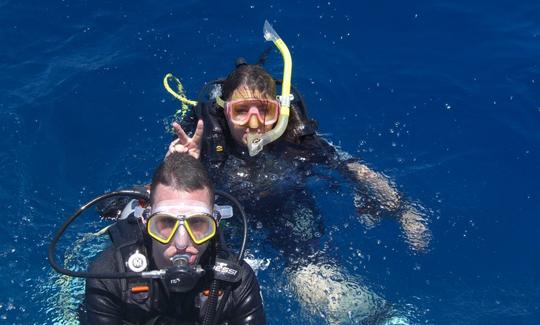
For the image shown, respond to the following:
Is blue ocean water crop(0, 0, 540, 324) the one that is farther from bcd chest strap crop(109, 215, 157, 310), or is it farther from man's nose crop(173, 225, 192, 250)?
man's nose crop(173, 225, 192, 250)

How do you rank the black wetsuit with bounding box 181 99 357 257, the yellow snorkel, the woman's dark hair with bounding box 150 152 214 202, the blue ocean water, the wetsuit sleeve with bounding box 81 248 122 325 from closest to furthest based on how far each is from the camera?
the woman's dark hair with bounding box 150 152 214 202 < the wetsuit sleeve with bounding box 81 248 122 325 < the yellow snorkel < the black wetsuit with bounding box 181 99 357 257 < the blue ocean water

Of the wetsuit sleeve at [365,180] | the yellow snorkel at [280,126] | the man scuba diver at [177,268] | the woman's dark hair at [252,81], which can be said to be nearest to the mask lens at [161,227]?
the man scuba diver at [177,268]

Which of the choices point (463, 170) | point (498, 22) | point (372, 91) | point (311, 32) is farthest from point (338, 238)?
point (498, 22)

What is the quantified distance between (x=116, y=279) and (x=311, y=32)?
490 centimetres

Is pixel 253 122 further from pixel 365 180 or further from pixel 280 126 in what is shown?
pixel 365 180

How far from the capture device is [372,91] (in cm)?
712

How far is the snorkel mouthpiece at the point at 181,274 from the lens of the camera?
11.2 feet

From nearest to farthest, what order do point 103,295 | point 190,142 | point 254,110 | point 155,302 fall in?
1. point 103,295
2. point 155,302
3. point 190,142
4. point 254,110

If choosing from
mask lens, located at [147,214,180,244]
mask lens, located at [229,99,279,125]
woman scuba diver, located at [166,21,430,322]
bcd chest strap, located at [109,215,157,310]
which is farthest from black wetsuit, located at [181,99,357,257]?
mask lens, located at [147,214,180,244]

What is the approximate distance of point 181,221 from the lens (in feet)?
11.2

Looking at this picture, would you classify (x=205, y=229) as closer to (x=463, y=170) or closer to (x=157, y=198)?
(x=157, y=198)

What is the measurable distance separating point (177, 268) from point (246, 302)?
591 millimetres

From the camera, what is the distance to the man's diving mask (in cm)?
344

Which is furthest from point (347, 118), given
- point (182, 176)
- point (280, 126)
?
point (182, 176)
